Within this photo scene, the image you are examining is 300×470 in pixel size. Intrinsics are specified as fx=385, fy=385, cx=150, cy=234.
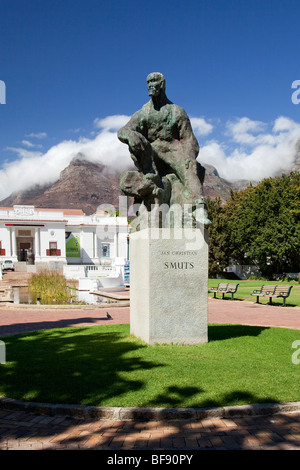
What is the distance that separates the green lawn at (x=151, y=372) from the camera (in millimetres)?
3893

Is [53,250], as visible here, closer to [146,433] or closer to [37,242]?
[37,242]

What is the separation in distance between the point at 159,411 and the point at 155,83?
16.2 feet

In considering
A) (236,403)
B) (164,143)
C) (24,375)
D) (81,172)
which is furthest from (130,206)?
(81,172)

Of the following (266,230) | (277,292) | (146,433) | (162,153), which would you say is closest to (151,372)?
(146,433)

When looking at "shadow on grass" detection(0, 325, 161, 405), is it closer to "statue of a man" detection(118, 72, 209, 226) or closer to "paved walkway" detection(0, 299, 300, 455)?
"paved walkway" detection(0, 299, 300, 455)

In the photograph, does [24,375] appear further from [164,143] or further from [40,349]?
[164,143]

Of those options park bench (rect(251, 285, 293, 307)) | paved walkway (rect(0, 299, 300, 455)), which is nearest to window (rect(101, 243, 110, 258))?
park bench (rect(251, 285, 293, 307))

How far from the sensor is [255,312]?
11.6m

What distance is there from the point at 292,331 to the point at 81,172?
195138 mm

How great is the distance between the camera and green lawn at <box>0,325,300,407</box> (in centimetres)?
389

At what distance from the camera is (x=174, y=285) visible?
19.4 ft

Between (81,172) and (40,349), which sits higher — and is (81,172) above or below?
above

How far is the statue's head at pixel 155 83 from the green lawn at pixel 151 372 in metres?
4.08

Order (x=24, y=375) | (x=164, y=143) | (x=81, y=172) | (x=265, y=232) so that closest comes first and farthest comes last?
(x=24, y=375)
(x=164, y=143)
(x=265, y=232)
(x=81, y=172)
